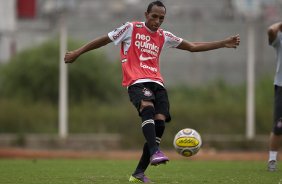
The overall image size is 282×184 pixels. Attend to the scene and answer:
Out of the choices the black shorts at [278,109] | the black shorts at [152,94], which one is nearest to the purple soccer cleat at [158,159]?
the black shorts at [152,94]

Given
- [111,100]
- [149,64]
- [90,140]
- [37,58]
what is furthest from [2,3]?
[149,64]

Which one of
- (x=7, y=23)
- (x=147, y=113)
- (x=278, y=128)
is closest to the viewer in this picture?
(x=147, y=113)

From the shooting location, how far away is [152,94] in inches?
416

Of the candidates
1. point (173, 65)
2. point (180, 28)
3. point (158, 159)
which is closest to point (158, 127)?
point (158, 159)

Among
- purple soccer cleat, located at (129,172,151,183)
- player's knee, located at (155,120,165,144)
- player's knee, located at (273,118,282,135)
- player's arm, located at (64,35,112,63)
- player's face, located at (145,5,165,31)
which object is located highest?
player's face, located at (145,5,165,31)

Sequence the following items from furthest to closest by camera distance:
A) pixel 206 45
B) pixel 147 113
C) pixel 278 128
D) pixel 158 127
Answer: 1. pixel 278 128
2. pixel 206 45
3. pixel 158 127
4. pixel 147 113

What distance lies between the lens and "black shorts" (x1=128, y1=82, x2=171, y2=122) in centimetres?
1048

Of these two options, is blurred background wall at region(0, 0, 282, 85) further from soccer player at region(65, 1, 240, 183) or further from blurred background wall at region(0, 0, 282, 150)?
soccer player at region(65, 1, 240, 183)

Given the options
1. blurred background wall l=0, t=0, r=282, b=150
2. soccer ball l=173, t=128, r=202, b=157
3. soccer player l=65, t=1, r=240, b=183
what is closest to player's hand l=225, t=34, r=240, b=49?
soccer player l=65, t=1, r=240, b=183

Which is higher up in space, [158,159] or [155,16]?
[155,16]

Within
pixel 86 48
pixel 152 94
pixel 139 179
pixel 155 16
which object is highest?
pixel 155 16

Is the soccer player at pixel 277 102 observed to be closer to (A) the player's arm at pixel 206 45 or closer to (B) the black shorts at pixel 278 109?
(B) the black shorts at pixel 278 109

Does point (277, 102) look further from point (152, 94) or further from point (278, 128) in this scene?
point (152, 94)

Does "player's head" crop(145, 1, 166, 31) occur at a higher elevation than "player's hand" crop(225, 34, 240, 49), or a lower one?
higher
